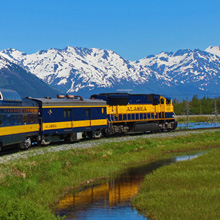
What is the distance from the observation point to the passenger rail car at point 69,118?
134 feet

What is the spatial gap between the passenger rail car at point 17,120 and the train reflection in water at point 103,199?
29.3 ft

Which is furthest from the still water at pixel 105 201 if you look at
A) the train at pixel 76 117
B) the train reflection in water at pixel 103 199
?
the train at pixel 76 117

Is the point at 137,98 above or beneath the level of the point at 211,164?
above

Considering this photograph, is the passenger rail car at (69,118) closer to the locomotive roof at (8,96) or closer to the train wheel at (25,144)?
the train wheel at (25,144)

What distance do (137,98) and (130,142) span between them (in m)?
12.9

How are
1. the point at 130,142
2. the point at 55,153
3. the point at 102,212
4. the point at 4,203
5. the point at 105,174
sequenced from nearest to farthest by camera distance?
the point at 4,203 → the point at 102,212 → the point at 105,174 → the point at 55,153 → the point at 130,142

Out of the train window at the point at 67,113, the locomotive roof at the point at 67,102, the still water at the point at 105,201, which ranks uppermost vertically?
the locomotive roof at the point at 67,102

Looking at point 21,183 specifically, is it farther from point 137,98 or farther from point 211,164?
point 137,98

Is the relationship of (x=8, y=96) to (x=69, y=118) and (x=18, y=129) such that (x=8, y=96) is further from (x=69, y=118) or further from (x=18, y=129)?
(x=69, y=118)

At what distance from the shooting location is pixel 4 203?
1719 cm

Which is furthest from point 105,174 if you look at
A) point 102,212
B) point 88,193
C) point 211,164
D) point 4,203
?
point 4,203

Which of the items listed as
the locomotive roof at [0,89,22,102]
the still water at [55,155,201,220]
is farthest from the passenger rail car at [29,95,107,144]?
the still water at [55,155,201,220]

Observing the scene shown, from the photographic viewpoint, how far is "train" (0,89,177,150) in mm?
34406

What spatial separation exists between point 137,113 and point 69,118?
14.8 meters
